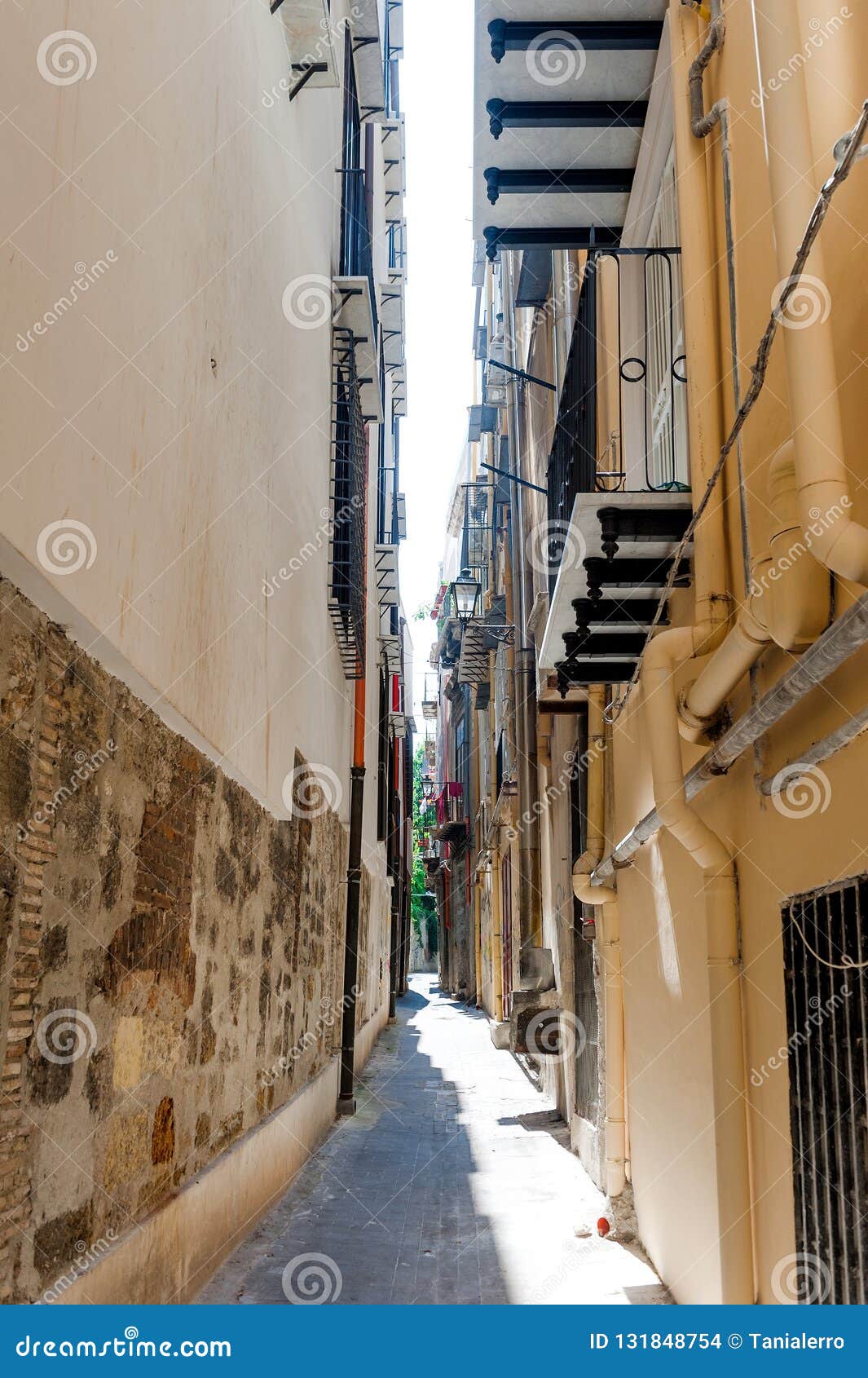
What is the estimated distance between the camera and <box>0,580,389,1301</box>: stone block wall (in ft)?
9.68

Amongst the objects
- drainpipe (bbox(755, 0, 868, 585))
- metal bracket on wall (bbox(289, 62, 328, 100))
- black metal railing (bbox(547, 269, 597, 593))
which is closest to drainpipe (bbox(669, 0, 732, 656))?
black metal railing (bbox(547, 269, 597, 593))

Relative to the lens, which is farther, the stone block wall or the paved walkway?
the paved walkway

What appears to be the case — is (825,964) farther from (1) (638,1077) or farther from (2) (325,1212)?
(2) (325,1212)

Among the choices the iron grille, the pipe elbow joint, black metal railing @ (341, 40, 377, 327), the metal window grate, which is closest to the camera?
the metal window grate

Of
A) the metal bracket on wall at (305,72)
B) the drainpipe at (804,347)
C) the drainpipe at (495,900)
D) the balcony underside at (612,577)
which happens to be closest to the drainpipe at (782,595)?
the drainpipe at (804,347)

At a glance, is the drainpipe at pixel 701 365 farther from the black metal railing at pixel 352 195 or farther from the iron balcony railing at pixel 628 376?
the black metal railing at pixel 352 195

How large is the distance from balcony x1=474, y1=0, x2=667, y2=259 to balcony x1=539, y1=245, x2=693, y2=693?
1.70 feet

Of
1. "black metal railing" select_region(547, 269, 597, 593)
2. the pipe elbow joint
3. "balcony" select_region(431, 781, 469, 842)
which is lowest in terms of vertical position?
the pipe elbow joint

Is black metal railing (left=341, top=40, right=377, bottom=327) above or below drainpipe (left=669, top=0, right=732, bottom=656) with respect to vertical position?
above

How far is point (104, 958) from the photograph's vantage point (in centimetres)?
369

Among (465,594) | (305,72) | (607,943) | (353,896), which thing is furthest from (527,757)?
(465,594)

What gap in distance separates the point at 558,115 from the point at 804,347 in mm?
4000

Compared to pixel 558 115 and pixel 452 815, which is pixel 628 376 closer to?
pixel 558 115

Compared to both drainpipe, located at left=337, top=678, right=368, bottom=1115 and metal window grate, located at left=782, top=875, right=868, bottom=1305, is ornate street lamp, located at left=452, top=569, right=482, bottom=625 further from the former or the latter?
metal window grate, located at left=782, top=875, right=868, bottom=1305
